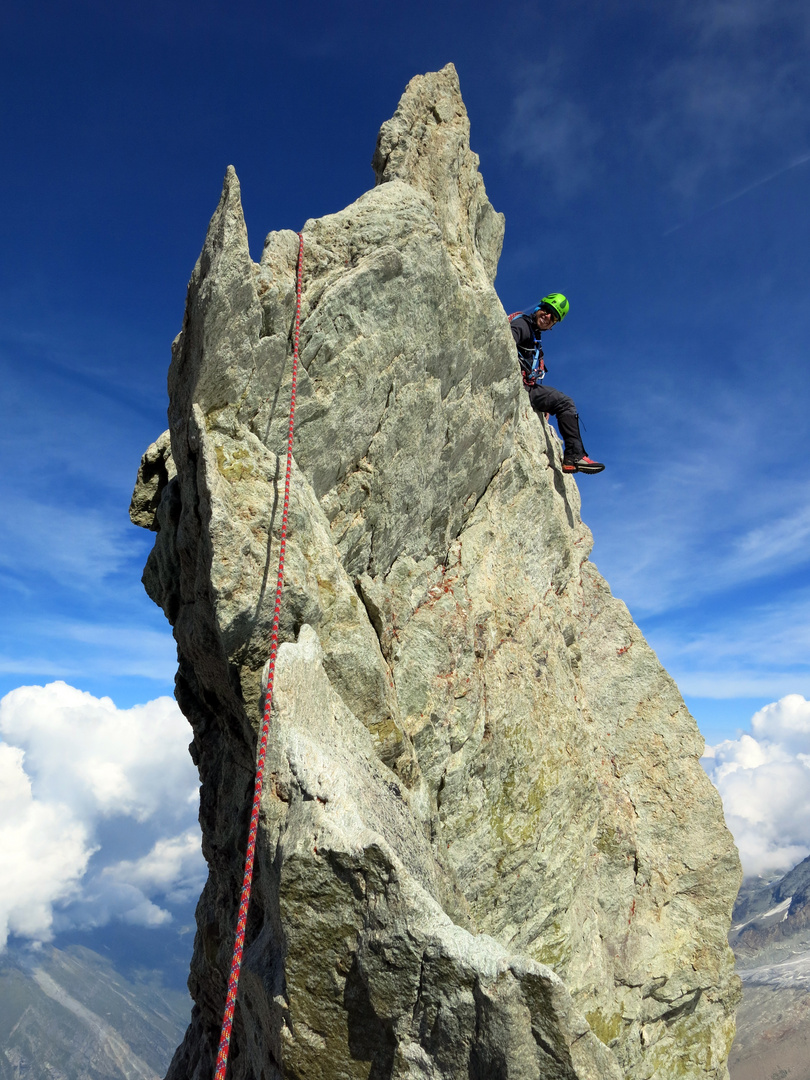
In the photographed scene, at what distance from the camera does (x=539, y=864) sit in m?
14.1

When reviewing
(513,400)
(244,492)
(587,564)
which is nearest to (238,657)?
(244,492)

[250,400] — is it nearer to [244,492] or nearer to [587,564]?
[244,492]

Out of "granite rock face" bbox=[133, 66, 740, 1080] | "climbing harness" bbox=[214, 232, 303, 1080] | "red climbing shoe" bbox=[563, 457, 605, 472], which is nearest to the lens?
"climbing harness" bbox=[214, 232, 303, 1080]

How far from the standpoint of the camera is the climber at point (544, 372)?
17778mm

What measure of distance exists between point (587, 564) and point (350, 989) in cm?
1547

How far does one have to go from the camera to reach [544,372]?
19.0 m

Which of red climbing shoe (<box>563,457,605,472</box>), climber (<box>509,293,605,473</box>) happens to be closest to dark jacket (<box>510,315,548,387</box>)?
climber (<box>509,293,605,473</box>)

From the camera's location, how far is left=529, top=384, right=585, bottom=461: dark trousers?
18.1m

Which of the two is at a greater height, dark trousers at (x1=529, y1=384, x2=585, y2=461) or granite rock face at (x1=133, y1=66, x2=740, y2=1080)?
dark trousers at (x1=529, y1=384, x2=585, y2=461)

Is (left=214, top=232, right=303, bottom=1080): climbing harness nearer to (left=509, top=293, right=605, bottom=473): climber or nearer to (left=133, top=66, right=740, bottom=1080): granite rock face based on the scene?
(left=133, top=66, right=740, bottom=1080): granite rock face

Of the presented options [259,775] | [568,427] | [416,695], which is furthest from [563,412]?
[259,775]

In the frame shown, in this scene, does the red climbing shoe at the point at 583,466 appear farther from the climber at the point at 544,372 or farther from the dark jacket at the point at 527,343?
the dark jacket at the point at 527,343

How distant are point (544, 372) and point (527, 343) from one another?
105 centimetres

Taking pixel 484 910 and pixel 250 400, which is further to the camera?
pixel 484 910
